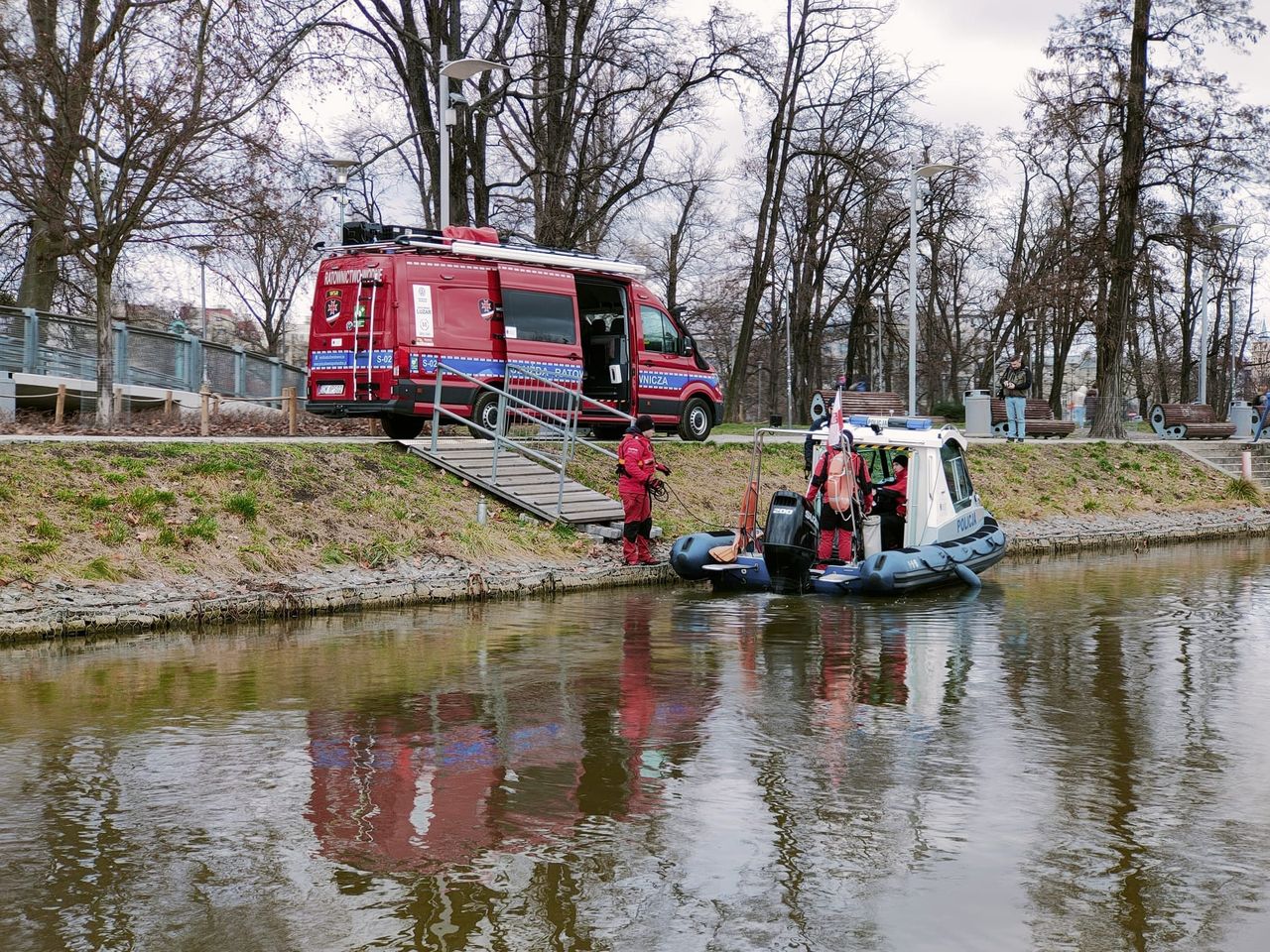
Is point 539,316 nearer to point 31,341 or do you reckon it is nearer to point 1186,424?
point 31,341

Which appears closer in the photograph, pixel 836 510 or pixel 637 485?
pixel 836 510

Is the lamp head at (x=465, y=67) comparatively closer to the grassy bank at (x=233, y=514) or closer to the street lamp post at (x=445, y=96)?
the street lamp post at (x=445, y=96)

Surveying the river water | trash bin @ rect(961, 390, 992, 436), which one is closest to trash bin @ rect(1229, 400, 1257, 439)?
trash bin @ rect(961, 390, 992, 436)

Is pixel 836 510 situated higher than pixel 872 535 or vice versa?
pixel 836 510

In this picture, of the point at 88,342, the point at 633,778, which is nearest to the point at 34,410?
the point at 88,342

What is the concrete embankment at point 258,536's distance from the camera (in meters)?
12.8

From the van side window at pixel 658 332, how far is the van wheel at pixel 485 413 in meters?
3.43

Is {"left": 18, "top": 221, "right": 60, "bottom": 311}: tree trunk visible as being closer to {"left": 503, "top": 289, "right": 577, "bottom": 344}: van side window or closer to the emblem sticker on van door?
the emblem sticker on van door

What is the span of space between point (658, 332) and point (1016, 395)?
39.8 feet

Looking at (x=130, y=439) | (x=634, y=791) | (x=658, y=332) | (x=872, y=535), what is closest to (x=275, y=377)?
(x=658, y=332)

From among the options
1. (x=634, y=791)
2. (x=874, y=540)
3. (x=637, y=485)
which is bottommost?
(x=634, y=791)

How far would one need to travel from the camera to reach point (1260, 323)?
6569cm

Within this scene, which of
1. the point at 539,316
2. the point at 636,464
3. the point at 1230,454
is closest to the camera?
the point at 636,464

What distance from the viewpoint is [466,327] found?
19641 millimetres
